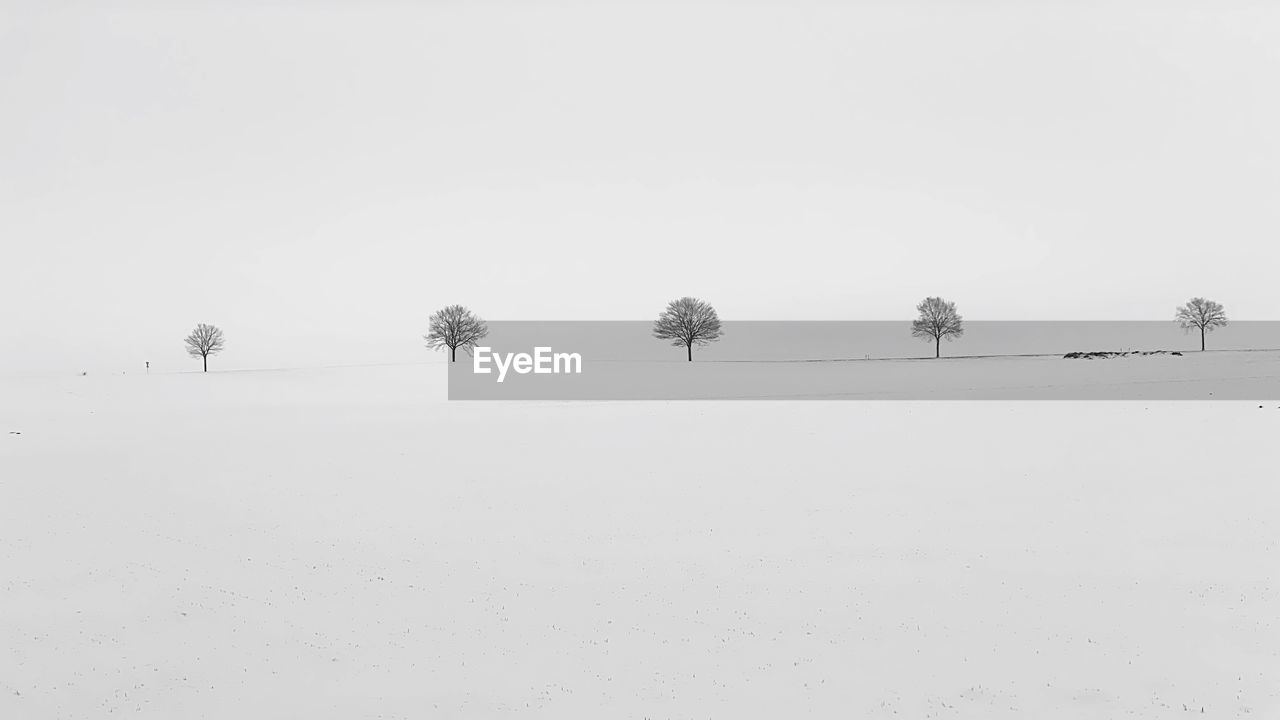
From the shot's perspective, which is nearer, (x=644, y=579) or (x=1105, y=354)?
(x=644, y=579)

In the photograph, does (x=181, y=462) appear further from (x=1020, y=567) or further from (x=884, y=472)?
(x=1020, y=567)

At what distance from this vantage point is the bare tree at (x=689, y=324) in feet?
260

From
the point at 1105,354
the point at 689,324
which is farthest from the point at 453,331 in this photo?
the point at 1105,354

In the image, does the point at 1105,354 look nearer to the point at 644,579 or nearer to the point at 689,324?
the point at 689,324

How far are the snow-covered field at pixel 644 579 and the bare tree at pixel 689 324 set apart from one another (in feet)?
184

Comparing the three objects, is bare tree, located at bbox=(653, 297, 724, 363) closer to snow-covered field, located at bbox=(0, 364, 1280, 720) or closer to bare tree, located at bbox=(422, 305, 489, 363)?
bare tree, located at bbox=(422, 305, 489, 363)

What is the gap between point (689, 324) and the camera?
7919cm

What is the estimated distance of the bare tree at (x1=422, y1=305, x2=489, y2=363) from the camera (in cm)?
7900

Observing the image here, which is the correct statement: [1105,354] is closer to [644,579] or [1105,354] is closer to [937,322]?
[937,322]

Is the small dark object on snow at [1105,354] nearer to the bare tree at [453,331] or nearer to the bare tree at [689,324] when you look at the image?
the bare tree at [689,324]

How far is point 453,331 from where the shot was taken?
79.0 metres

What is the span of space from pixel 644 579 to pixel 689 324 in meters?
68.2

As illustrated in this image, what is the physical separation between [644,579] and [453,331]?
70.2 metres

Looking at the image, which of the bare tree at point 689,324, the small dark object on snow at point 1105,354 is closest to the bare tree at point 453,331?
the bare tree at point 689,324
